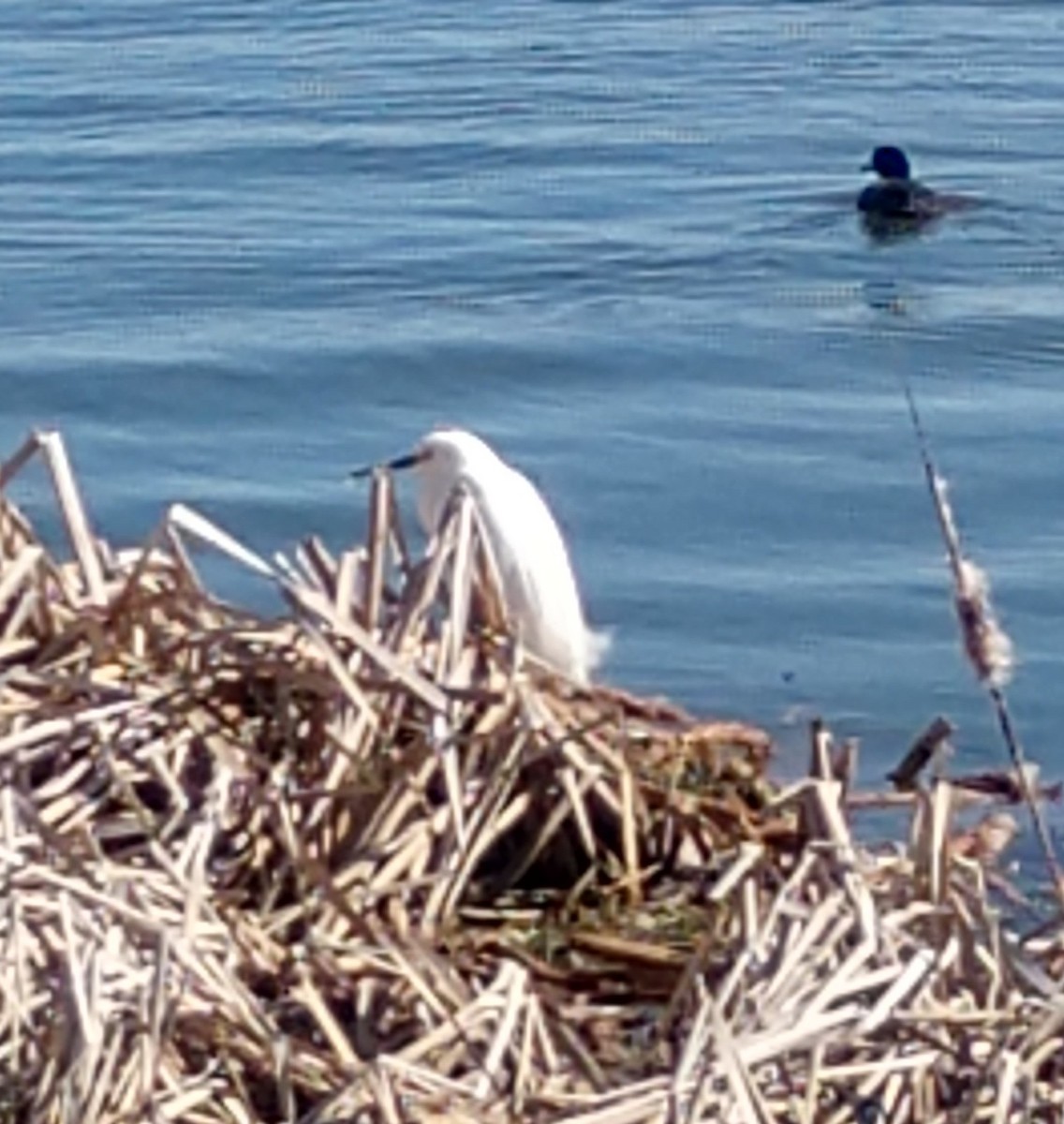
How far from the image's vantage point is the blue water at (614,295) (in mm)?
10281

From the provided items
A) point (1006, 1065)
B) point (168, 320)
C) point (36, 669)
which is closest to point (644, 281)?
point (168, 320)

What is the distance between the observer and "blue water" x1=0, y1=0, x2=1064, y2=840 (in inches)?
405

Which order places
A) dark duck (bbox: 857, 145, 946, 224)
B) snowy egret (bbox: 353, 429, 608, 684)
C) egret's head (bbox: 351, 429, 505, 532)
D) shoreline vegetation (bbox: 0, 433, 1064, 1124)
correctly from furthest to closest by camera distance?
1. dark duck (bbox: 857, 145, 946, 224)
2. egret's head (bbox: 351, 429, 505, 532)
3. snowy egret (bbox: 353, 429, 608, 684)
4. shoreline vegetation (bbox: 0, 433, 1064, 1124)

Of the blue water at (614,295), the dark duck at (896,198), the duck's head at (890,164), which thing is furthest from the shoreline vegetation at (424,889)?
the duck's head at (890,164)

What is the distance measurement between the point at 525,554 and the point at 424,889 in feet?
6.98

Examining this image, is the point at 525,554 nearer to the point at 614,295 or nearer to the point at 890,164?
the point at 614,295

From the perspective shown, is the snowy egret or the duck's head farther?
the duck's head

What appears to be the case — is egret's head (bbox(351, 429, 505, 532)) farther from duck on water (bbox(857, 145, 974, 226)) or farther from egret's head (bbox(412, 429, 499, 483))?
duck on water (bbox(857, 145, 974, 226))

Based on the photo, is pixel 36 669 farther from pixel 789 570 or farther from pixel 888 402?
pixel 888 402

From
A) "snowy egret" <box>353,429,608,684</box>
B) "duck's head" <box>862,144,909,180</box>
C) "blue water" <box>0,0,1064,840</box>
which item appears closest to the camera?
"snowy egret" <box>353,429,608,684</box>

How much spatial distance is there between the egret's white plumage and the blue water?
79cm

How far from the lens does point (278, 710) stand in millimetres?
6066

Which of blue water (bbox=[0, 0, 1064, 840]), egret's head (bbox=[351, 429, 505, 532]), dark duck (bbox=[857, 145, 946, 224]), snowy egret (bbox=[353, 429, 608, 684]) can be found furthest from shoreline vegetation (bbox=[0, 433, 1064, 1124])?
dark duck (bbox=[857, 145, 946, 224])

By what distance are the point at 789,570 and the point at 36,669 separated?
445 centimetres
